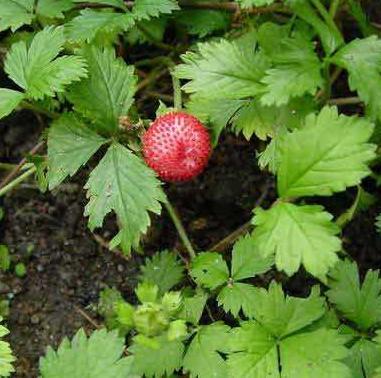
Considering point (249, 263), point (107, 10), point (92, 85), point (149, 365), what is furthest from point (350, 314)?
point (107, 10)

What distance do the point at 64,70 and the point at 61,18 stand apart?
1.10 ft

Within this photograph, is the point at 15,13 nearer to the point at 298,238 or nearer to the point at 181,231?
the point at 181,231

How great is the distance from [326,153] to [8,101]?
0.83 m

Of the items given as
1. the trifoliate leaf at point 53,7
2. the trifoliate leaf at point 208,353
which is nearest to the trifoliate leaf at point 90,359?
the trifoliate leaf at point 208,353

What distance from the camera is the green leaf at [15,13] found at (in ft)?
6.54

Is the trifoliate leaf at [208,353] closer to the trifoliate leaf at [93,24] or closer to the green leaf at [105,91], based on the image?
the green leaf at [105,91]

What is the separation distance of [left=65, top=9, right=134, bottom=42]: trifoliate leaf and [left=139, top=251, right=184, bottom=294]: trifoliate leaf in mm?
657

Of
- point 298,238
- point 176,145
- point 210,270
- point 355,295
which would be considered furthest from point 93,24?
point 355,295

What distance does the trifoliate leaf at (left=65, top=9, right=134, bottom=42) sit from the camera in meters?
1.92

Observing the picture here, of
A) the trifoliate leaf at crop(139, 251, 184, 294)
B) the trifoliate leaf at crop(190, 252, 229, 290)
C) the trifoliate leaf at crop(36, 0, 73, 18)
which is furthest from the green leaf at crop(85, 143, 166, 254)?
the trifoliate leaf at crop(36, 0, 73, 18)

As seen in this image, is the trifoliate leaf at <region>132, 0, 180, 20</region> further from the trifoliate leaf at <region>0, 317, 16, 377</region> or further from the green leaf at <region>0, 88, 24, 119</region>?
the trifoliate leaf at <region>0, 317, 16, 377</region>

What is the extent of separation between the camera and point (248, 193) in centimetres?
233

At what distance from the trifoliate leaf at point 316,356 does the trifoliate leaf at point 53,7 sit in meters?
1.07

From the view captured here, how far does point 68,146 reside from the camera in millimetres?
1902
